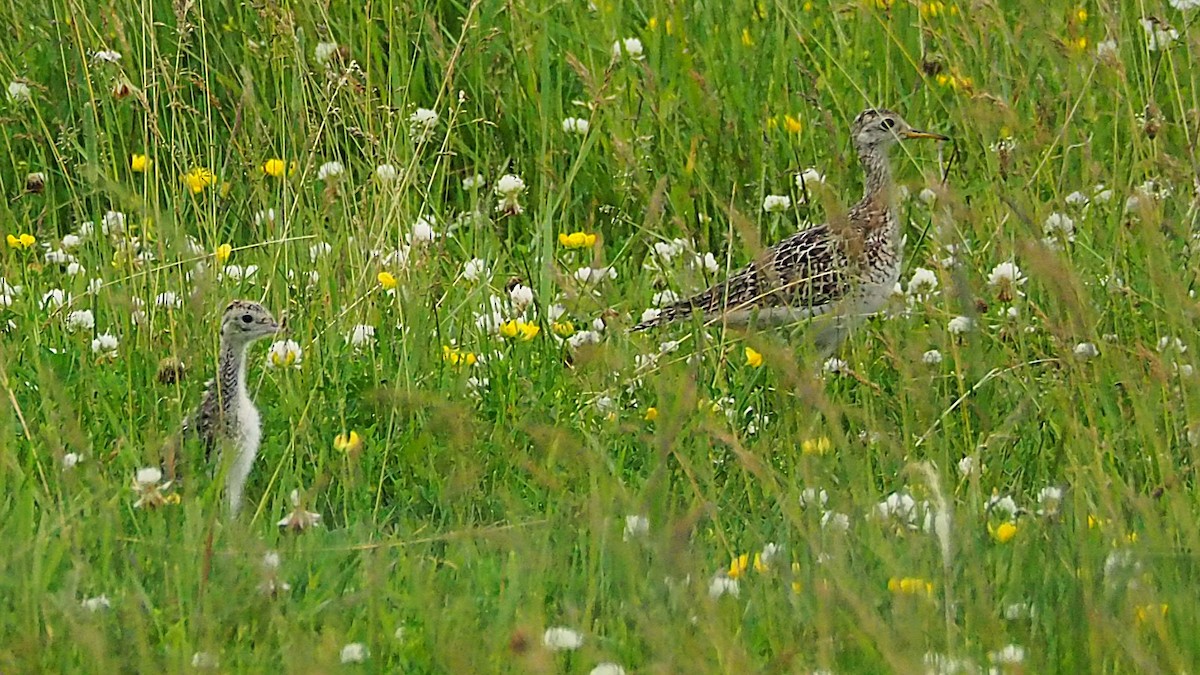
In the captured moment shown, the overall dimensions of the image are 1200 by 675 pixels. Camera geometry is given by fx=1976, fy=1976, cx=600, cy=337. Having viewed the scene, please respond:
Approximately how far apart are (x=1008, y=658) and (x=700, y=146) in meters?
3.72

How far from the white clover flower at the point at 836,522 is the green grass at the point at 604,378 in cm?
2

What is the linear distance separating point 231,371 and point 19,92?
2388mm

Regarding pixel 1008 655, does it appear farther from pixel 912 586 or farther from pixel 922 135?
pixel 922 135

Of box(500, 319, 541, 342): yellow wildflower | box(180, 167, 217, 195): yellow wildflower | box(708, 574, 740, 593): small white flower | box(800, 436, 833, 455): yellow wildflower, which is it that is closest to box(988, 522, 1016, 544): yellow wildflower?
box(800, 436, 833, 455): yellow wildflower

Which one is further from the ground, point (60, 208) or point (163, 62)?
point (163, 62)

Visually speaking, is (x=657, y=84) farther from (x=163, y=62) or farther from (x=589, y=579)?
(x=589, y=579)

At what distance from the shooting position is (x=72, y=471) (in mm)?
3748

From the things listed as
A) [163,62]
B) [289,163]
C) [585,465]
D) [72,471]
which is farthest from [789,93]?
[72,471]

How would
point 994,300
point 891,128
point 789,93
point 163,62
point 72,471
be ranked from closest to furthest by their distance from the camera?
point 72,471
point 994,300
point 163,62
point 891,128
point 789,93

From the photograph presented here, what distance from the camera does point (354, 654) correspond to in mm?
3031

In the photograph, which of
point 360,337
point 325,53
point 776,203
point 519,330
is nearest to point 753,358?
point 519,330

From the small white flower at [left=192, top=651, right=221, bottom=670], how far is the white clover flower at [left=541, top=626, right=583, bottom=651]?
0.49 meters

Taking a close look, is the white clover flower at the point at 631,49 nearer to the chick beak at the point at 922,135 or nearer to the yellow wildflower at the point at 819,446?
the chick beak at the point at 922,135

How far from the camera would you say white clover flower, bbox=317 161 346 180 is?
5.52m
